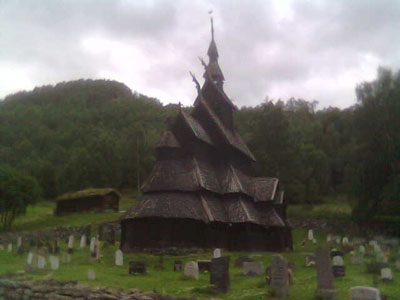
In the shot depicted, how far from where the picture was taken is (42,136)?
83.2 metres

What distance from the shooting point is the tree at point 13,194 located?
4162 cm

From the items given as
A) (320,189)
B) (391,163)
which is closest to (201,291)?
(391,163)

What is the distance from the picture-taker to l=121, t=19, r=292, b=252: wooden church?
25.1 m

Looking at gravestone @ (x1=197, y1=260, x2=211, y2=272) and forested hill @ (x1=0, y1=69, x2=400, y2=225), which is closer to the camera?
gravestone @ (x1=197, y1=260, x2=211, y2=272)

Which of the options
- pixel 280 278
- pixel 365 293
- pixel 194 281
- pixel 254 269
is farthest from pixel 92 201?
pixel 365 293

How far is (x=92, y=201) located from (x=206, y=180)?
24761 mm

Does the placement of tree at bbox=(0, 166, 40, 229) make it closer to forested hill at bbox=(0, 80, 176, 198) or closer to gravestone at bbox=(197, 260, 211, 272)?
forested hill at bbox=(0, 80, 176, 198)

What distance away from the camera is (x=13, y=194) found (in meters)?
41.7

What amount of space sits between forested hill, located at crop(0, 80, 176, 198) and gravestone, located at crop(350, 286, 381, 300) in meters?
58.0

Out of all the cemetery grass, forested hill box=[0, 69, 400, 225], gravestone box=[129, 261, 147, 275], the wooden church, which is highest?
forested hill box=[0, 69, 400, 225]

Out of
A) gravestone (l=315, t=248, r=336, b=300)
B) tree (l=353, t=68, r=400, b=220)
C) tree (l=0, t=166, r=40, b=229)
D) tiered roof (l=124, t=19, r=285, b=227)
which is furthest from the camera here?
tree (l=0, t=166, r=40, b=229)

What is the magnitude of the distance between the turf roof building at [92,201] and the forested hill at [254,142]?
14.4 meters

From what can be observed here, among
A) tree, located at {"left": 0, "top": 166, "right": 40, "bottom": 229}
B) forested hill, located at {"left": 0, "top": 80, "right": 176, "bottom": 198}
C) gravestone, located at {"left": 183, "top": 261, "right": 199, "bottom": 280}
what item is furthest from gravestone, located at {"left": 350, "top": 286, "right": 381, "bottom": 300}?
forested hill, located at {"left": 0, "top": 80, "right": 176, "bottom": 198}

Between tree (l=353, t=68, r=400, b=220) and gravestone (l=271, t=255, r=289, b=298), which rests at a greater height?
tree (l=353, t=68, r=400, b=220)
